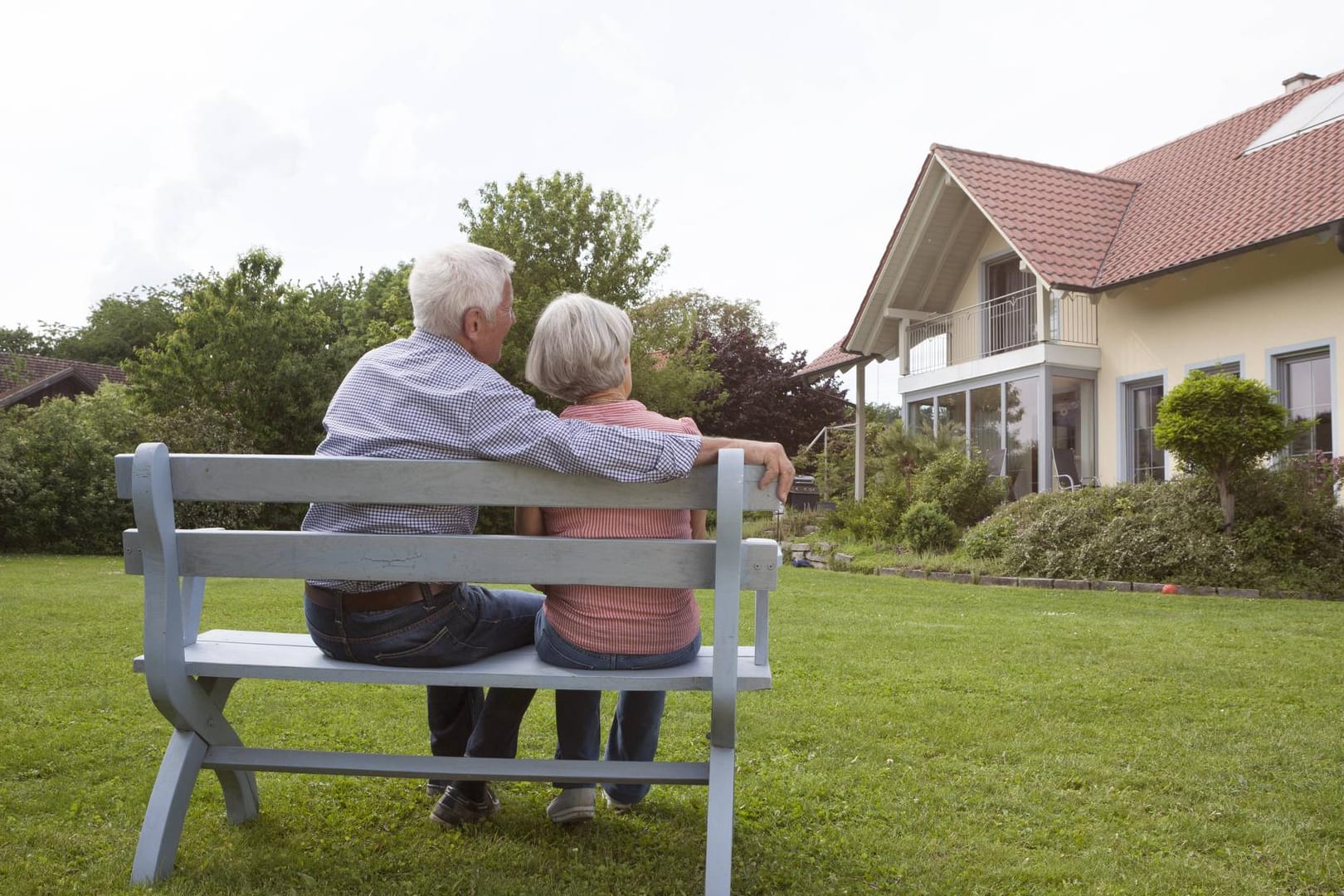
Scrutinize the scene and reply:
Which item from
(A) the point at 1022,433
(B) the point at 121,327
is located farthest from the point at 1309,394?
(B) the point at 121,327

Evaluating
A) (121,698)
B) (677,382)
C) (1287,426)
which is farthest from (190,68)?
(677,382)

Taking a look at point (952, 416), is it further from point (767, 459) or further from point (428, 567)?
point (428, 567)

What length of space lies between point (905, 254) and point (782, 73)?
571cm

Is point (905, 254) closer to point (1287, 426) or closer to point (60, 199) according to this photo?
point (1287, 426)

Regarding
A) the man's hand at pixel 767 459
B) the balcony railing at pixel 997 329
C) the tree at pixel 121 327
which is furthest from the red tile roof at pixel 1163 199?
the tree at pixel 121 327

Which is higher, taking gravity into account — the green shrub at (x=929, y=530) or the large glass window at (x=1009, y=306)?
the large glass window at (x=1009, y=306)

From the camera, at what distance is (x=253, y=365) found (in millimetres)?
24750

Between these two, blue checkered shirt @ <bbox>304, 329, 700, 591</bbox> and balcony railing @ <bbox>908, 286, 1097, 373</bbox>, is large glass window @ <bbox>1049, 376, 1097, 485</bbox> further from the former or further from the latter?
blue checkered shirt @ <bbox>304, 329, 700, 591</bbox>

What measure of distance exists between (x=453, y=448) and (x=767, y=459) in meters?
0.71

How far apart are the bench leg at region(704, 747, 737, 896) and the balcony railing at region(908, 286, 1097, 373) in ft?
50.9

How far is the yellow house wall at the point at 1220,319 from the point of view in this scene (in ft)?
44.6

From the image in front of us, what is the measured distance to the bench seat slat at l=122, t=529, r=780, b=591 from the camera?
7.52 ft

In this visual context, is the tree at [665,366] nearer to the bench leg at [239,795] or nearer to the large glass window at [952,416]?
the large glass window at [952,416]

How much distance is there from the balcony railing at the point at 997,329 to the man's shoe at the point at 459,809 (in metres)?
15.2
